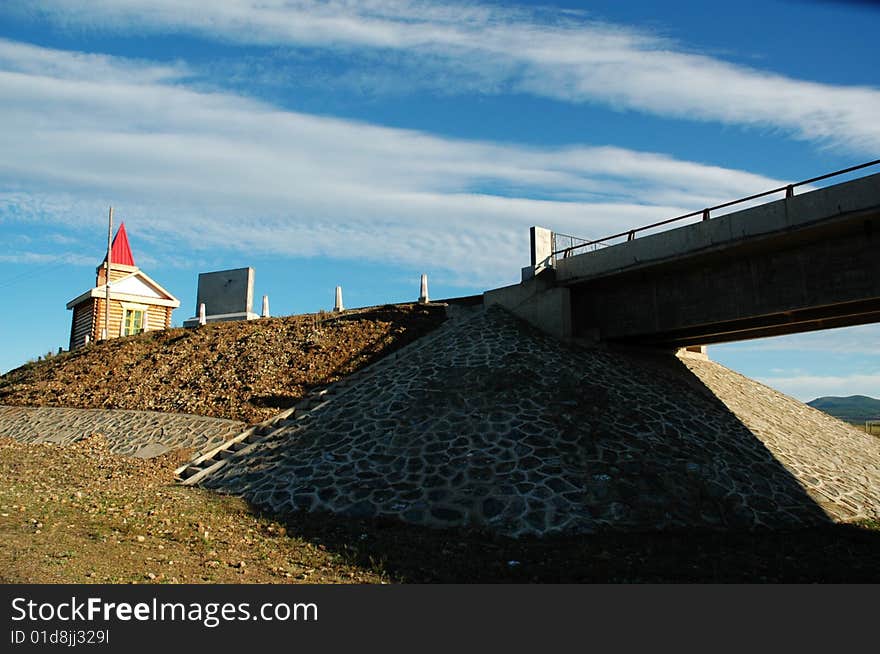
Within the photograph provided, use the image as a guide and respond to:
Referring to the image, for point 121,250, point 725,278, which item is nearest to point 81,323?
point 121,250

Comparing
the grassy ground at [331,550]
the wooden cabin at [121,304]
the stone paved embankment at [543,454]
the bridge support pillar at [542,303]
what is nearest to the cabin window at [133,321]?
the wooden cabin at [121,304]

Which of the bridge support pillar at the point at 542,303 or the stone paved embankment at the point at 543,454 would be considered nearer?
the stone paved embankment at the point at 543,454

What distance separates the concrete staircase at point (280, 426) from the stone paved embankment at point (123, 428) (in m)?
0.85

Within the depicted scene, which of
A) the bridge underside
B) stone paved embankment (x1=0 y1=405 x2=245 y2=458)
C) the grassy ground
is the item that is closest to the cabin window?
stone paved embankment (x1=0 y1=405 x2=245 y2=458)

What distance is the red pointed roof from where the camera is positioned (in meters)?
43.4

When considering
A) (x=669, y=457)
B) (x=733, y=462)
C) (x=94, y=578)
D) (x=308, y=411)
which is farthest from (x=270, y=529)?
(x=733, y=462)

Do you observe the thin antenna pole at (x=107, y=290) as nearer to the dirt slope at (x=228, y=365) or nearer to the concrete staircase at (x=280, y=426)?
the dirt slope at (x=228, y=365)

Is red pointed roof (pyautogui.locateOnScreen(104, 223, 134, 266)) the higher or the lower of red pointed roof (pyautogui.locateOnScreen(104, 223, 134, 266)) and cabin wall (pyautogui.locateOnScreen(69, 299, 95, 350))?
the higher

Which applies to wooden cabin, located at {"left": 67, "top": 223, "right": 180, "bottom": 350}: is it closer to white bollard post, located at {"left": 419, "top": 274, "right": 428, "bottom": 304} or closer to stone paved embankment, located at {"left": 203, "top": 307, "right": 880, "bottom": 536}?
white bollard post, located at {"left": 419, "top": 274, "right": 428, "bottom": 304}

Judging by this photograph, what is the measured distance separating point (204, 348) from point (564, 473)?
1953 cm

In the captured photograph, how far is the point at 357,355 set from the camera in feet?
80.0

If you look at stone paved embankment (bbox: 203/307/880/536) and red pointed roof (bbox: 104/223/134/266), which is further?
red pointed roof (bbox: 104/223/134/266)

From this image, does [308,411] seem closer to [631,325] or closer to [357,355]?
[357,355]

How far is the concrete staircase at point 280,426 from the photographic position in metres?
17.5
